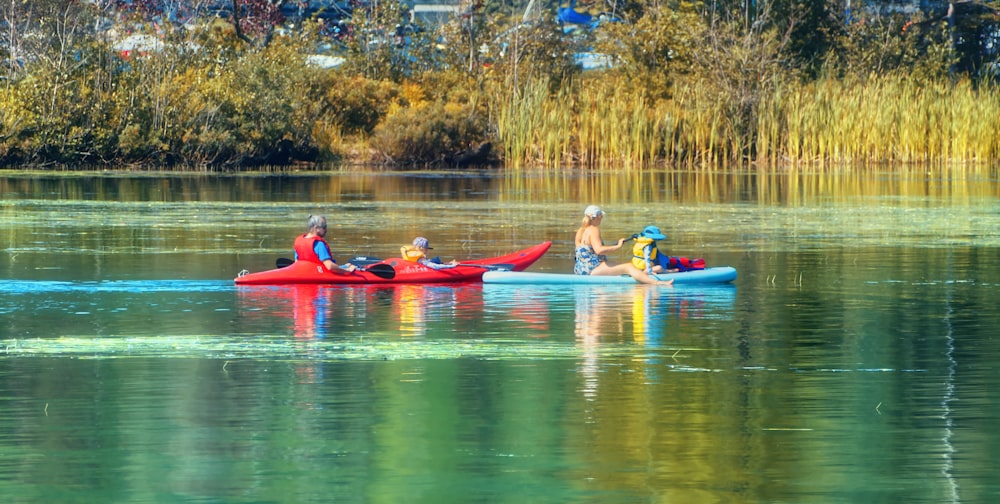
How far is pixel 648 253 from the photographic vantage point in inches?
660

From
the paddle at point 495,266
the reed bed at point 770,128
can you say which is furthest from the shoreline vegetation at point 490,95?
the paddle at point 495,266

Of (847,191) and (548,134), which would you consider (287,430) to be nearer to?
(847,191)

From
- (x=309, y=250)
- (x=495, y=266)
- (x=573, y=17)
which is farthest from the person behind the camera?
(x=573, y=17)

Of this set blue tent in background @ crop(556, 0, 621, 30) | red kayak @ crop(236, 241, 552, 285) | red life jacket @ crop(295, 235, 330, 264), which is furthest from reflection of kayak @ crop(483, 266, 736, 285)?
blue tent in background @ crop(556, 0, 621, 30)

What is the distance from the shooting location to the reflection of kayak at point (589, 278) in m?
16.7

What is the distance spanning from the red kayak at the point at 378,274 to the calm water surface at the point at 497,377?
0.20 metres

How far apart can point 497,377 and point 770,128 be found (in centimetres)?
3248

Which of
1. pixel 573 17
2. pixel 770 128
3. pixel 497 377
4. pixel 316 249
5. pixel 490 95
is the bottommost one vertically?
pixel 497 377

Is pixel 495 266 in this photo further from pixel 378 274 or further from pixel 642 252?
pixel 642 252

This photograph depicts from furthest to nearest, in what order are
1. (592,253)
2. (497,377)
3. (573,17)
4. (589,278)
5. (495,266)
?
(573,17)
(495,266)
(592,253)
(589,278)
(497,377)

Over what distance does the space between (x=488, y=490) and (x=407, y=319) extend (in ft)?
20.1

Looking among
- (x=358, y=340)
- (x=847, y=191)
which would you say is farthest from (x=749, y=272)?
(x=847, y=191)

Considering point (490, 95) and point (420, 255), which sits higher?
point (490, 95)

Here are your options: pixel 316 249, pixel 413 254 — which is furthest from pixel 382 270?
pixel 316 249
